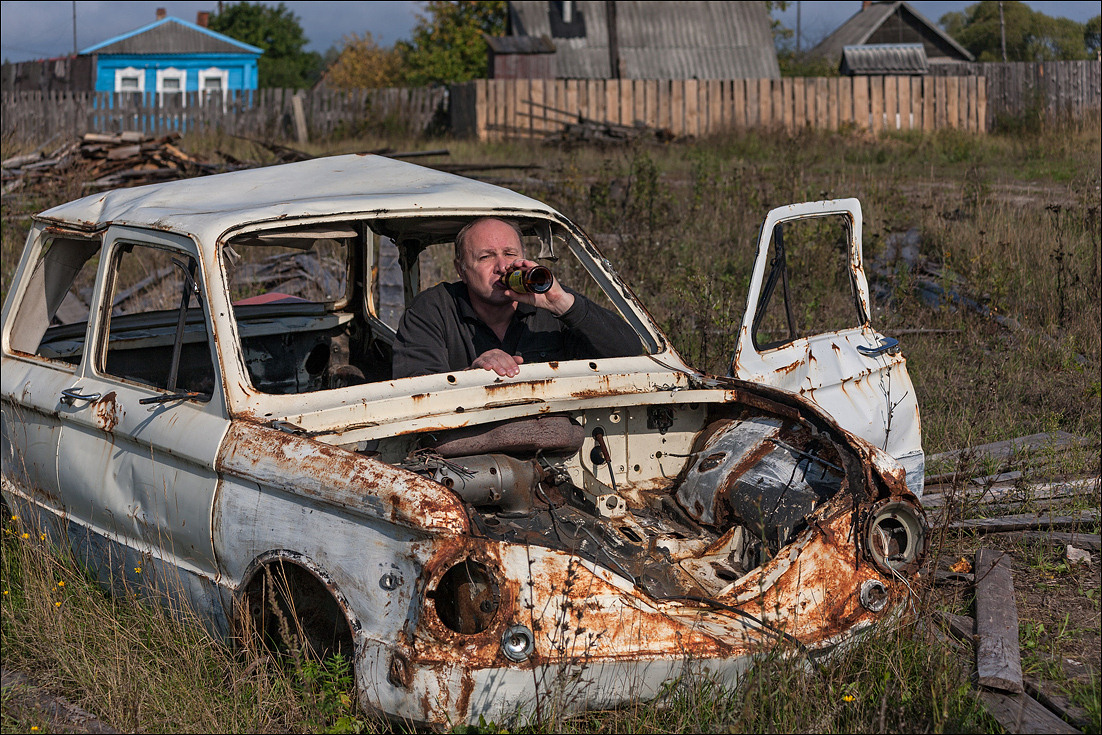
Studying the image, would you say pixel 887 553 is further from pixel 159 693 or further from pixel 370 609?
pixel 159 693

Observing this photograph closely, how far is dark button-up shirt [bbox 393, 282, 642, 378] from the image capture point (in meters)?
4.02

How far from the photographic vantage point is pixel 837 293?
8.57 meters

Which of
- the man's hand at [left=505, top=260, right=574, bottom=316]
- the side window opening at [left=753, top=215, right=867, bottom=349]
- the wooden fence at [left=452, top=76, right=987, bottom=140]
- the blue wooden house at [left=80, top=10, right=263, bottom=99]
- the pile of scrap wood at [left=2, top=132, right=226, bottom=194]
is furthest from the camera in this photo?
the blue wooden house at [left=80, top=10, right=263, bottom=99]

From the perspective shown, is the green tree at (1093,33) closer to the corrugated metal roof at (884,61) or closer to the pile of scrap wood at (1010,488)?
the corrugated metal roof at (884,61)

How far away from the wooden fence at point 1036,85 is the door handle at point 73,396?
20063mm

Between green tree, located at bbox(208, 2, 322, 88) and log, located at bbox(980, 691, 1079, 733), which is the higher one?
green tree, located at bbox(208, 2, 322, 88)

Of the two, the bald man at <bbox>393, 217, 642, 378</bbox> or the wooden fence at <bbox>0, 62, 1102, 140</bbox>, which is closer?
the bald man at <bbox>393, 217, 642, 378</bbox>

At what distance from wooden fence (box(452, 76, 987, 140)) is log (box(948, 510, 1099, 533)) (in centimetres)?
1834

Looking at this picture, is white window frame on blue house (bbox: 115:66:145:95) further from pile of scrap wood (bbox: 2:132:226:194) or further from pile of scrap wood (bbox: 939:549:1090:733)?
pile of scrap wood (bbox: 939:549:1090:733)

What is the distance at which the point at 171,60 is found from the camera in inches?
1545

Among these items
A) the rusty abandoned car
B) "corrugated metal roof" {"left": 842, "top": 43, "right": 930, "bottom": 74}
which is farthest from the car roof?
"corrugated metal roof" {"left": 842, "top": 43, "right": 930, "bottom": 74}

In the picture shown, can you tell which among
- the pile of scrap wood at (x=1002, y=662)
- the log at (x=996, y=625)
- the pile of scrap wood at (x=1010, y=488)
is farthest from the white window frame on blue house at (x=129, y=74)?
the pile of scrap wood at (x=1002, y=662)

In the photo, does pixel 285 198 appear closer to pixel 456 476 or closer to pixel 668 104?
pixel 456 476

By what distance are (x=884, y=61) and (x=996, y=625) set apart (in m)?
28.5
